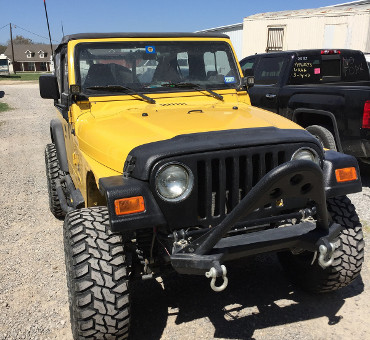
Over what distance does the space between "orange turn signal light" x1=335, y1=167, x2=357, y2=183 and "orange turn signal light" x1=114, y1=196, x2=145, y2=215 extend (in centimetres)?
124

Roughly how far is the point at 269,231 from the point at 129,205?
79 centimetres

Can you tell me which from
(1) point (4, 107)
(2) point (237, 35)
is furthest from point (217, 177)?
(2) point (237, 35)

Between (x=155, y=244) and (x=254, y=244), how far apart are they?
0.65 m

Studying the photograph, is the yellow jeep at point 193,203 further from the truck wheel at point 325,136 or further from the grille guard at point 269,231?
the truck wheel at point 325,136

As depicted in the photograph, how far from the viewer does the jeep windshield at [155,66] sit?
3373 mm

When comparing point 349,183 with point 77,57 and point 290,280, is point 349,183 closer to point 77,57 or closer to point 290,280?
point 290,280

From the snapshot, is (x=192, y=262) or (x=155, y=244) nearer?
(x=192, y=262)

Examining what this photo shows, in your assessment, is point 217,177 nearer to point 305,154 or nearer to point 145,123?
point 305,154

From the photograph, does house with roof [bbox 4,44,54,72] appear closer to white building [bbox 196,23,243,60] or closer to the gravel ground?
white building [bbox 196,23,243,60]

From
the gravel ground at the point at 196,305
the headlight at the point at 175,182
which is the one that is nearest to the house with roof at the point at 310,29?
the gravel ground at the point at 196,305

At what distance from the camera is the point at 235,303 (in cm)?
303

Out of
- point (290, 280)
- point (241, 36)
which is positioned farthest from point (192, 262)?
point (241, 36)

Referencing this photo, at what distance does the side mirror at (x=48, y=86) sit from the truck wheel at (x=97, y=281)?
1751 mm

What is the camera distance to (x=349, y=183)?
2.55 metres
